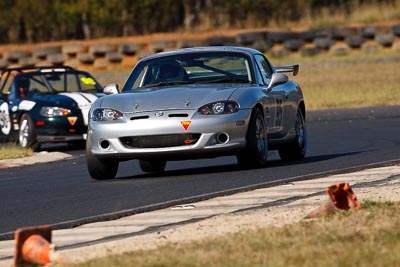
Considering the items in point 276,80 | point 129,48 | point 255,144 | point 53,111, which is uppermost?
point 276,80

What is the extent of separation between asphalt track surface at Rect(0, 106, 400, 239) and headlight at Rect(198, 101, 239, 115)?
2.02 feet

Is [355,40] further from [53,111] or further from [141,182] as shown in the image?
[141,182]

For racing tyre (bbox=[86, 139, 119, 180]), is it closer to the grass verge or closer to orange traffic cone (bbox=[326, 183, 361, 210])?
orange traffic cone (bbox=[326, 183, 361, 210])

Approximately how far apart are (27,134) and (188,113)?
25.0 feet

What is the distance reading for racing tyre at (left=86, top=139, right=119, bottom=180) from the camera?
12.9 m

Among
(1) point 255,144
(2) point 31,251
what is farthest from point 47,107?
(2) point 31,251

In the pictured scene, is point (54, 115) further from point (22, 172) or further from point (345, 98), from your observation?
point (345, 98)

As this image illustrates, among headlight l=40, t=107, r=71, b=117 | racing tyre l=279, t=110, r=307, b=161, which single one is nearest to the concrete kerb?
racing tyre l=279, t=110, r=307, b=161

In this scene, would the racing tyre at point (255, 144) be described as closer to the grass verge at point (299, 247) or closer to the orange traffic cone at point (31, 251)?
the grass verge at point (299, 247)

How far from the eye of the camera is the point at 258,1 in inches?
1989

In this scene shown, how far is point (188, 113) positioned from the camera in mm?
12414

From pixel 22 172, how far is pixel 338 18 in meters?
33.0

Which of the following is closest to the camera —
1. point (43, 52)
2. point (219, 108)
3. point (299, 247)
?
point (299, 247)

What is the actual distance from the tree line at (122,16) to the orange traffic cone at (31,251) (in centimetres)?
3971
